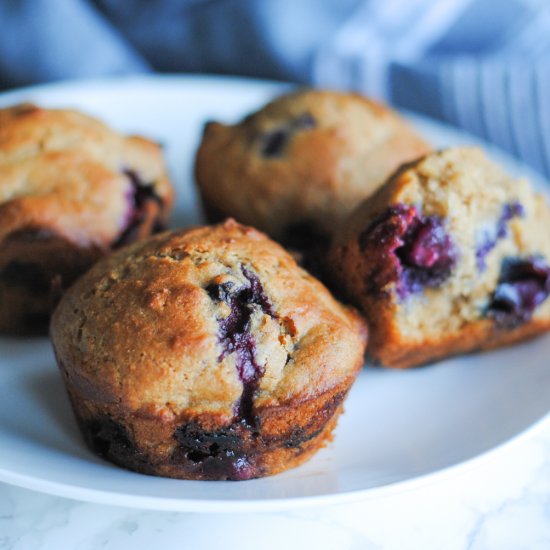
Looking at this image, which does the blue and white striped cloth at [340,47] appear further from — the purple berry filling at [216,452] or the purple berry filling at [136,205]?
the purple berry filling at [216,452]

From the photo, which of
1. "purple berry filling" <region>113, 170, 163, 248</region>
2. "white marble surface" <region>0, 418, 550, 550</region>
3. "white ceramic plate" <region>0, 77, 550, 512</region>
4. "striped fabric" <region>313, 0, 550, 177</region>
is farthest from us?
"striped fabric" <region>313, 0, 550, 177</region>

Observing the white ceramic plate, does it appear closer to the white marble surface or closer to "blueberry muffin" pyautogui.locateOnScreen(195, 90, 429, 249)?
the white marble surface

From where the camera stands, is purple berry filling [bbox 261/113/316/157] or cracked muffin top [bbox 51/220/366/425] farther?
purple berry filling [bbox 261/113/316/157]

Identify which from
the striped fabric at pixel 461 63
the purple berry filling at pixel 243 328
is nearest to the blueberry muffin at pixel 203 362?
the purple berry filling at pixel 243 328

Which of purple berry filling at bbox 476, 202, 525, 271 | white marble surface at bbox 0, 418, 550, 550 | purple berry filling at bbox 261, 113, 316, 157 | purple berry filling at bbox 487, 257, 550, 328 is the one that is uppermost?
purple berry filling at bbox 261, 113, 316, 157

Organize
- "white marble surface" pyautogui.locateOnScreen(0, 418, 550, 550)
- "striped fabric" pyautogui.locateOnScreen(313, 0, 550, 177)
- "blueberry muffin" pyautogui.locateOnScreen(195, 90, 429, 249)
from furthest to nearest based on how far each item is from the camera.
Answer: "striped fabric" pyautogui.locateOnScreen(313, 0, 550, 177) → "blueberry muffin" pyautogui.locateOnScreen(195, 90, 429, 249) → "white marble surface" pyautogui.locateOnScreen(0, 418, 550, 550)

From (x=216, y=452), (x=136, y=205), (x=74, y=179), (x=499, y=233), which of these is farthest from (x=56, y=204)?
(x=499, y=233)

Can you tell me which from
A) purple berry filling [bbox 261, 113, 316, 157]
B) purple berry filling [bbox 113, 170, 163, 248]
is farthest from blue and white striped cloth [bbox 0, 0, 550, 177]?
purple berry filling [bbox 113, 170, 163, 248]

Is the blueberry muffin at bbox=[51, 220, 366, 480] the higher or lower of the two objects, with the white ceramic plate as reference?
higher

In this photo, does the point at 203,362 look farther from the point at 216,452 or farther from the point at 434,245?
the point at 434,245
